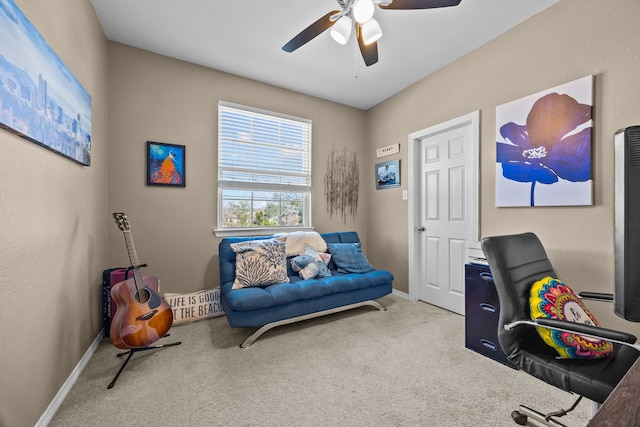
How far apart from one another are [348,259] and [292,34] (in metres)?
2.43

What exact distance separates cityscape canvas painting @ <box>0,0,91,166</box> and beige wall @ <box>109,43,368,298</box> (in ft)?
2.81

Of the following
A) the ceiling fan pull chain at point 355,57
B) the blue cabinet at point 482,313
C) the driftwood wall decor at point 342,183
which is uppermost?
the ceiling fan pull chain at point 355,57

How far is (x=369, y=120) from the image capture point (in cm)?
423

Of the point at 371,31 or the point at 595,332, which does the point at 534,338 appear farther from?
the point at 371,31

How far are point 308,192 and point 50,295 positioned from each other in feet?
9.06

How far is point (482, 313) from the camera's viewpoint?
2143mm

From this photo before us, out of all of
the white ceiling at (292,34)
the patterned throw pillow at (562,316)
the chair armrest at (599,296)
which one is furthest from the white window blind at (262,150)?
the chair armrest at (599,296)

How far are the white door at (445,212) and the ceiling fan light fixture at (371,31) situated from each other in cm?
158

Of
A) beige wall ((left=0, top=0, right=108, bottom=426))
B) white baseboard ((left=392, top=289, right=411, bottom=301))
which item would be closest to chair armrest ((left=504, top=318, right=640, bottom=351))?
beige wall ((left=0, top=0, right=108, bottom=426))

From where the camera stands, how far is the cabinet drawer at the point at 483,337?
202cm

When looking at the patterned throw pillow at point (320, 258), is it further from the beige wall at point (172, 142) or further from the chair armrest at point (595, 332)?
the chair armrest at point (595, 332)

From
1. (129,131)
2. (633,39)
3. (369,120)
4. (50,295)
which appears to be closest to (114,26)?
(129,131)

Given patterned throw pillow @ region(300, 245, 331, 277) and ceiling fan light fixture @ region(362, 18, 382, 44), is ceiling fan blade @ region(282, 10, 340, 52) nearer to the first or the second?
ceiling fan light fixture @ region(362, 18, 382, 44)

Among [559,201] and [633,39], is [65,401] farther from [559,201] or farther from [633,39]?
[633,39]
